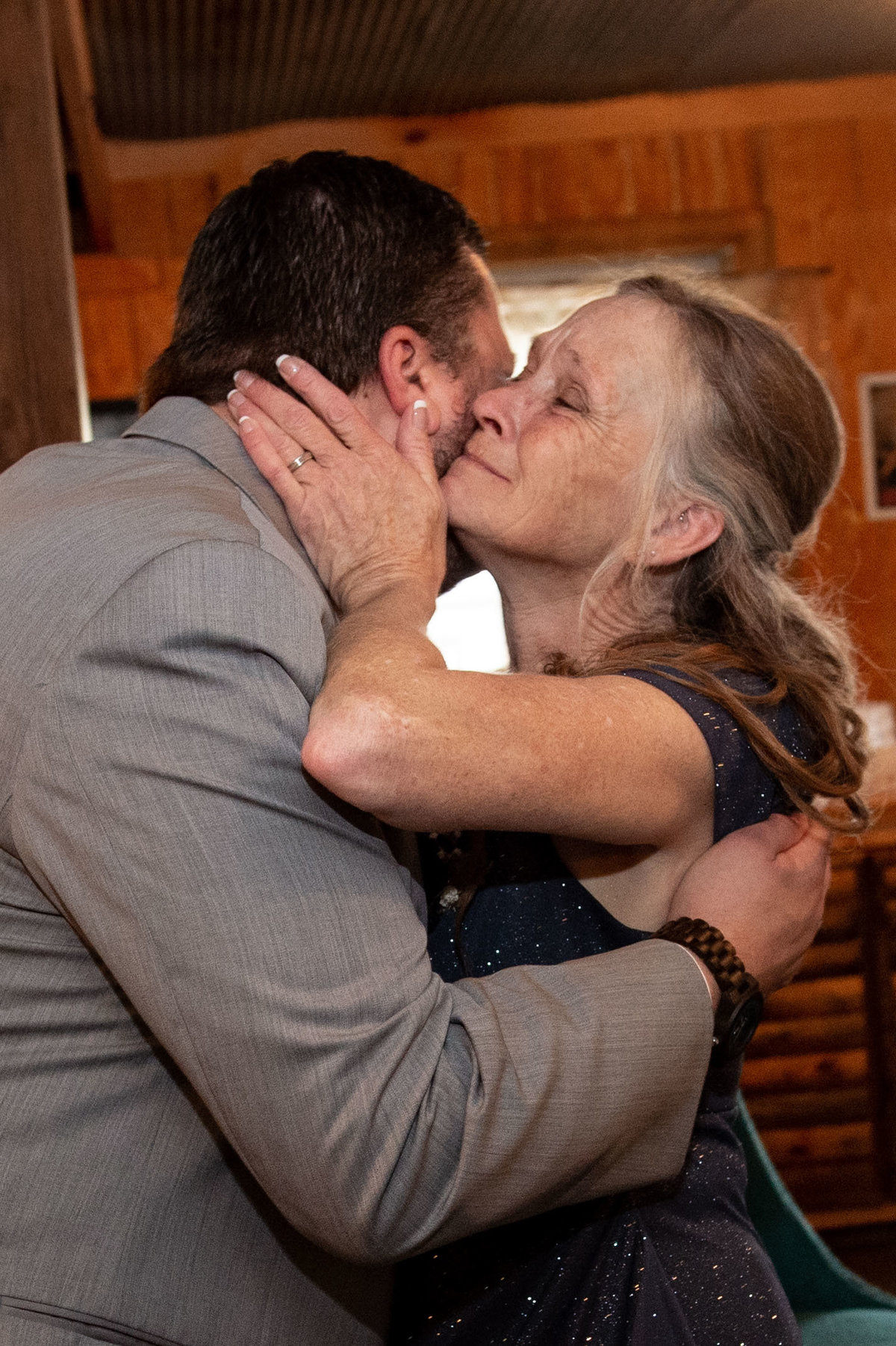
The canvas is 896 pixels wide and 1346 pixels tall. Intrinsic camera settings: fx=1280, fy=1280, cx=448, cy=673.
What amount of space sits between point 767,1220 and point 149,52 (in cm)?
374

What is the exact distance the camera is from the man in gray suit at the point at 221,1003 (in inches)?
38.3

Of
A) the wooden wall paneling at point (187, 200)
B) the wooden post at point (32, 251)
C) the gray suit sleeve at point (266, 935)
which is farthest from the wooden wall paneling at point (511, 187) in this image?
the gray suit sleeve at point (266, 935)

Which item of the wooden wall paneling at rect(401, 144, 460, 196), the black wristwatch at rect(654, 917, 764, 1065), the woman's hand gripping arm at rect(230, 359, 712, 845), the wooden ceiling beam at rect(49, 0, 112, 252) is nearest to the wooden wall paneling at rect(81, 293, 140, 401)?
the wooden ceiling beam at rect(49, 0, 112, 252)

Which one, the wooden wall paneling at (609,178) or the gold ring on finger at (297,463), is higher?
the wooden wall paneling at (609,178)

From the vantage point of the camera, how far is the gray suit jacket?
3.19ft

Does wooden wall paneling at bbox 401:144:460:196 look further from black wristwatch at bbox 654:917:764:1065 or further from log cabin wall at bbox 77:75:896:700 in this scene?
black wristwatch at bbox 654:917:764:1065

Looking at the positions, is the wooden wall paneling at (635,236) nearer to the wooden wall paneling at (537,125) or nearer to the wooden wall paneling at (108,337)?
the wooden wall paneling at (537,125)

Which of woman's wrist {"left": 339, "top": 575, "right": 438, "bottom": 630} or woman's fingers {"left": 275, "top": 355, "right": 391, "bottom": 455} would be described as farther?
woman's fingers {"left": 275, "top": 355, "right": 391, "bottom": 455}

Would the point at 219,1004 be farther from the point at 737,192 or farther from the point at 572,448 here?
the point at 737,192

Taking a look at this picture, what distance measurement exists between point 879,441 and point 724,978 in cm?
421

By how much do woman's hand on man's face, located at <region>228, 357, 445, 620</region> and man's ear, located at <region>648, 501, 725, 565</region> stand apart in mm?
345

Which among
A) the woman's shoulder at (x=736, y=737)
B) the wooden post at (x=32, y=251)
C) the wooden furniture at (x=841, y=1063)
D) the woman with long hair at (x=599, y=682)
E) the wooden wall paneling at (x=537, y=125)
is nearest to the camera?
the woman with long hair at (x=599, y=682)

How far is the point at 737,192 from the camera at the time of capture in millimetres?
4941

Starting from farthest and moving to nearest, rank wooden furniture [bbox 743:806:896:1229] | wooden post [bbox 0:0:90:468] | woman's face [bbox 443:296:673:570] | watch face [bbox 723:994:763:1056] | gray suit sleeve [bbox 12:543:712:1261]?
wooden furniture [bbox 743:806:896:1229] < wooden post [bbox 0:0:90:468] < woman's face [bbox 443:296:673:570] < watch face [bbox 723:994:763:1056] < gray suit sleeve [bbox 12:543:712:1261]
